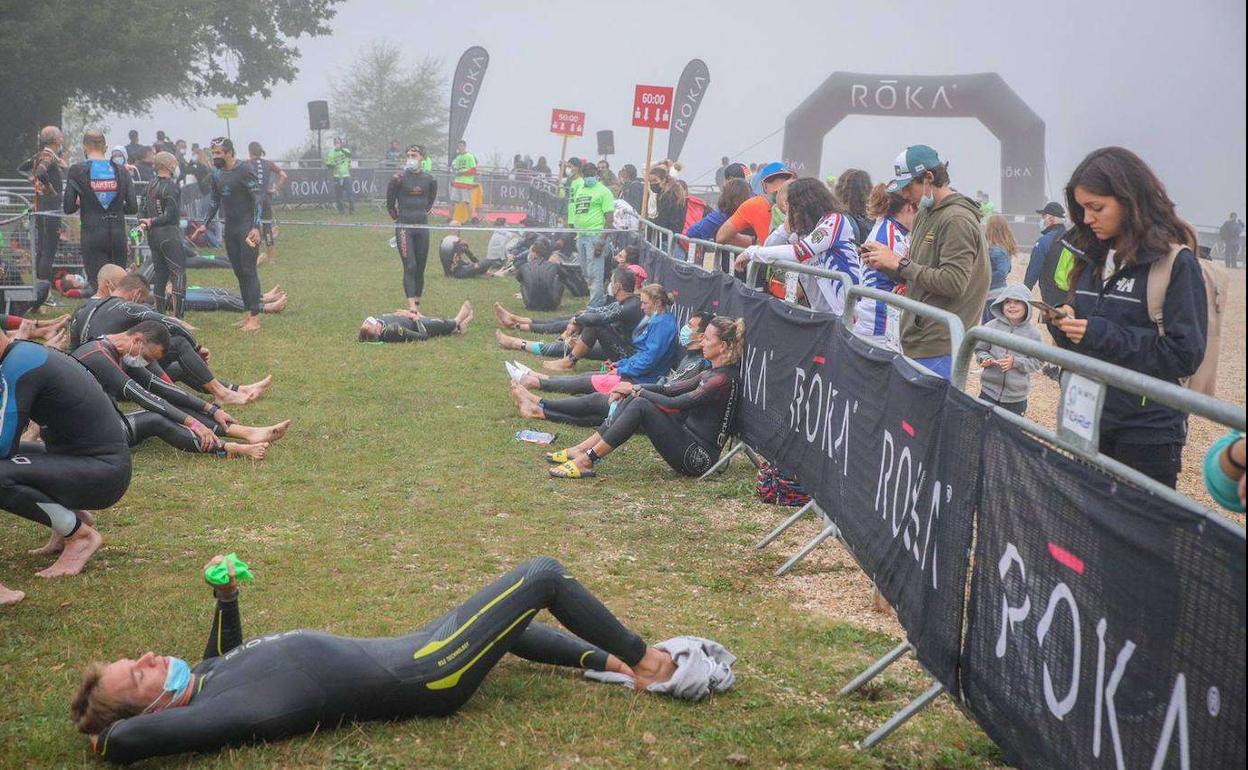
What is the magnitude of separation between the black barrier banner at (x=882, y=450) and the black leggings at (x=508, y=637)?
1.14 m

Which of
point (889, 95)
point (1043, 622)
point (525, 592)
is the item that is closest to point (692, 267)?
point (525, 592)

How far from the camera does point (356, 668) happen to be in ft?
13.4

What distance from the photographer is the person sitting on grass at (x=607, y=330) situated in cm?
1204

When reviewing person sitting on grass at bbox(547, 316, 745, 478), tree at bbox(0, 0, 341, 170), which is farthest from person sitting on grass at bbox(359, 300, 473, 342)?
A: tree at bbox(0, 0, 341, 170)

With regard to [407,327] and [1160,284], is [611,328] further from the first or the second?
[1160,284]

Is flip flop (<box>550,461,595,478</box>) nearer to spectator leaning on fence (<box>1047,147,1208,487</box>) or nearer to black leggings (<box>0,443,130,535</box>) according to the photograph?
black leggings (<box>0,443,130,535</box>)

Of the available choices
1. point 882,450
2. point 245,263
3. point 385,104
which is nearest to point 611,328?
point 245,263

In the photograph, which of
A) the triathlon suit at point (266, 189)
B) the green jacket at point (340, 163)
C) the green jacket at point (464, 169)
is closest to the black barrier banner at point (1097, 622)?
the triathlon suit at point (266, 189)

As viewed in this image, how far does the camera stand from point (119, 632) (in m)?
5.02

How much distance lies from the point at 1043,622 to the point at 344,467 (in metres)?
5.92

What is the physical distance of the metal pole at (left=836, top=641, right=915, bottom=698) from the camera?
432 cm

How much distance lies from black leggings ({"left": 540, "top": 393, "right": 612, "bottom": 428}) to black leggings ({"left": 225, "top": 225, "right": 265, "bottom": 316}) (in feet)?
17.0

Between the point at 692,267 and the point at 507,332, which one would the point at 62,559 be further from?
the point at 507,332

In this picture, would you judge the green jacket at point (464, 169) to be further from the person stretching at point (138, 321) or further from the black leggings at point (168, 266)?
the person stretching at point (138, 321)
